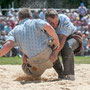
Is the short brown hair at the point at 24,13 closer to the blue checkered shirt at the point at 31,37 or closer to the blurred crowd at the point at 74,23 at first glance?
the blue checkered shirt at the point at 31,37

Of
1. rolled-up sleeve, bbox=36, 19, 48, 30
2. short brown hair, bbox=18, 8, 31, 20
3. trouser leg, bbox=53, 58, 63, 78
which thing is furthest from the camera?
trouser leg, bbox=53, 58, 63, 78

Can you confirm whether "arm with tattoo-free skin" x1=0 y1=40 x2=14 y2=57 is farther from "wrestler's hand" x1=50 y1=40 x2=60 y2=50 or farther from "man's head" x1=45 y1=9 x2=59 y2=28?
"man's head" x1=45 y1=9 x2=59 y2=28

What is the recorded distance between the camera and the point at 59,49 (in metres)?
5.15

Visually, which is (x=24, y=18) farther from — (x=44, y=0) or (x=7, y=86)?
(x=44, y=0)

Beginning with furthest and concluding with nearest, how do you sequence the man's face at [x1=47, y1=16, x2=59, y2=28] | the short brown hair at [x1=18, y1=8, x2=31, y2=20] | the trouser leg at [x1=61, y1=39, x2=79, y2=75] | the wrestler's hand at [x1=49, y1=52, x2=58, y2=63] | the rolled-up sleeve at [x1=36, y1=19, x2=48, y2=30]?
the trouser leg at [x1=61, y1=39, x2=79, y2=75], the man's face at [x1=47, y1=16, x2=59, y2=28], the wrestler's hand at [x1=49, y1=52, x2=58, y2=63], the short brown hair at [x1=18, y1=8, x2=31, y2=20], the rolled-up sleeve at [x1=36, y1=19, x2=48, y2=30]

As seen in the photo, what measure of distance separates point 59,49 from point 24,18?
35.3 inches

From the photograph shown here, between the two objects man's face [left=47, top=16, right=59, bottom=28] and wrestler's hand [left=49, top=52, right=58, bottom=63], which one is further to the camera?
man's face [left=47, top=16, right=59, bottom=28]

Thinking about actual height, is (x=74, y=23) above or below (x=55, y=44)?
below

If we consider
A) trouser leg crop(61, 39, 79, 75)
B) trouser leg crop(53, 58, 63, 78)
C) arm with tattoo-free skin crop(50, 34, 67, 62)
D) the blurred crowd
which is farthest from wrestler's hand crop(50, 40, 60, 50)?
the blurred crowd

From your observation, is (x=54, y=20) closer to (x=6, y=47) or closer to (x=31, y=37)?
(x=31, y=37)

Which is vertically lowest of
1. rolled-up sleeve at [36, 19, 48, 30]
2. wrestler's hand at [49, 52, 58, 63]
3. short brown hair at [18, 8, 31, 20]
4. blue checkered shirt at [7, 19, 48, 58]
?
wrestler's hand at [49, 52, 58, 63]

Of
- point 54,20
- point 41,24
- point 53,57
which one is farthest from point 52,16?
point 53,57

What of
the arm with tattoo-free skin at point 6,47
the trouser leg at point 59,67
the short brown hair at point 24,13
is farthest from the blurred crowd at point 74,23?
the arm with tattoo-free skin at point 6,47

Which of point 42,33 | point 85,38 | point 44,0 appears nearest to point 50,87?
point 42,33
